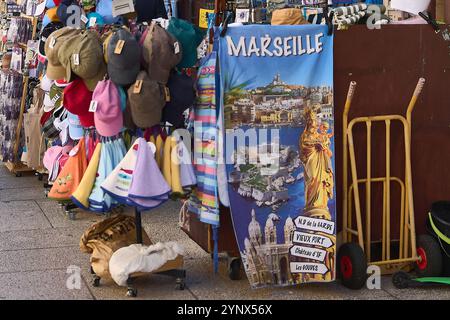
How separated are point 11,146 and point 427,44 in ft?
20.4

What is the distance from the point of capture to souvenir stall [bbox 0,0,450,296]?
557 cm

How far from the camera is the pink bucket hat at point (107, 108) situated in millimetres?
5578

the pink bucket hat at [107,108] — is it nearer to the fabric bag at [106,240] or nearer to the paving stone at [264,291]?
the fabric bag at [106,240]

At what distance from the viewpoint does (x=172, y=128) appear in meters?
5.84

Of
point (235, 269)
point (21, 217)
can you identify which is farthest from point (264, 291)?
point (21, 217)

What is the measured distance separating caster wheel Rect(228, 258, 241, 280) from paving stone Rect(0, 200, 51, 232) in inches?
95.2

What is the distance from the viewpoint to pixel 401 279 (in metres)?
5.77

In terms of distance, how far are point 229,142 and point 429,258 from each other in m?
1.56

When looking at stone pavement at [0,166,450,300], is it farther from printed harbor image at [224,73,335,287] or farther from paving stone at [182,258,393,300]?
printed harbor image at [224,73,335,287]

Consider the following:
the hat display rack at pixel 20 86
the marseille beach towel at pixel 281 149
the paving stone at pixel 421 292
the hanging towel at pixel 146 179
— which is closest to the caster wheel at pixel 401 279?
the paving stone at pixel 421 292

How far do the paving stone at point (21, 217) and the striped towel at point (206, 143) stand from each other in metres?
2.49

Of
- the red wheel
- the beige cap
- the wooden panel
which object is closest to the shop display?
the beige cap

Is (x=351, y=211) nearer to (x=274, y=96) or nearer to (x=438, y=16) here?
(x=274, y=96)
